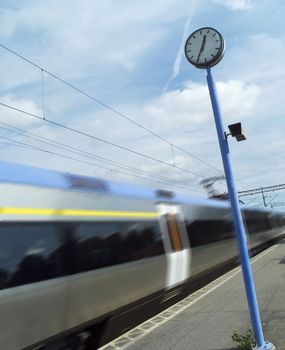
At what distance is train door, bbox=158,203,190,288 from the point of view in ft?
38.6

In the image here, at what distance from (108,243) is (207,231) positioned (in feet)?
24.1

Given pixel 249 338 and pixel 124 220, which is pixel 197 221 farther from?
pixel 249 338

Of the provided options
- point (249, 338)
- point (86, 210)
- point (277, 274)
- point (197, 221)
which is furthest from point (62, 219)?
point (277, 274)

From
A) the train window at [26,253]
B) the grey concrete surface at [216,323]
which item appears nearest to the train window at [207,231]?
the grey concrete surface at [216,323]

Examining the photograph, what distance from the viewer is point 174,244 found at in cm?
1223

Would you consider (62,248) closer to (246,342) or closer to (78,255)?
(78,255)

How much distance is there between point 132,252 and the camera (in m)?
9.91

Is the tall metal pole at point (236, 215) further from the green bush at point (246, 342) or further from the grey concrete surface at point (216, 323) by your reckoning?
the grey concrete surface at point (216, 323)

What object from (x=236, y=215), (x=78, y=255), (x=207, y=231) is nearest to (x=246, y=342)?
(x=236, y=215)

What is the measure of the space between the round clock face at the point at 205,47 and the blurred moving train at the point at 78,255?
271 cm

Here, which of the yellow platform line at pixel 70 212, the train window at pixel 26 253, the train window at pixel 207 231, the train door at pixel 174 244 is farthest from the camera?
the train window at pixel 207 231

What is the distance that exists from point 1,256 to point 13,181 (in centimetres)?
104

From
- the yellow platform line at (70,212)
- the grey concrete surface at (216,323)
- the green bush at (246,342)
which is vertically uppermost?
the yellow platform line at (70,212)

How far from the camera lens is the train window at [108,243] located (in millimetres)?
7762
